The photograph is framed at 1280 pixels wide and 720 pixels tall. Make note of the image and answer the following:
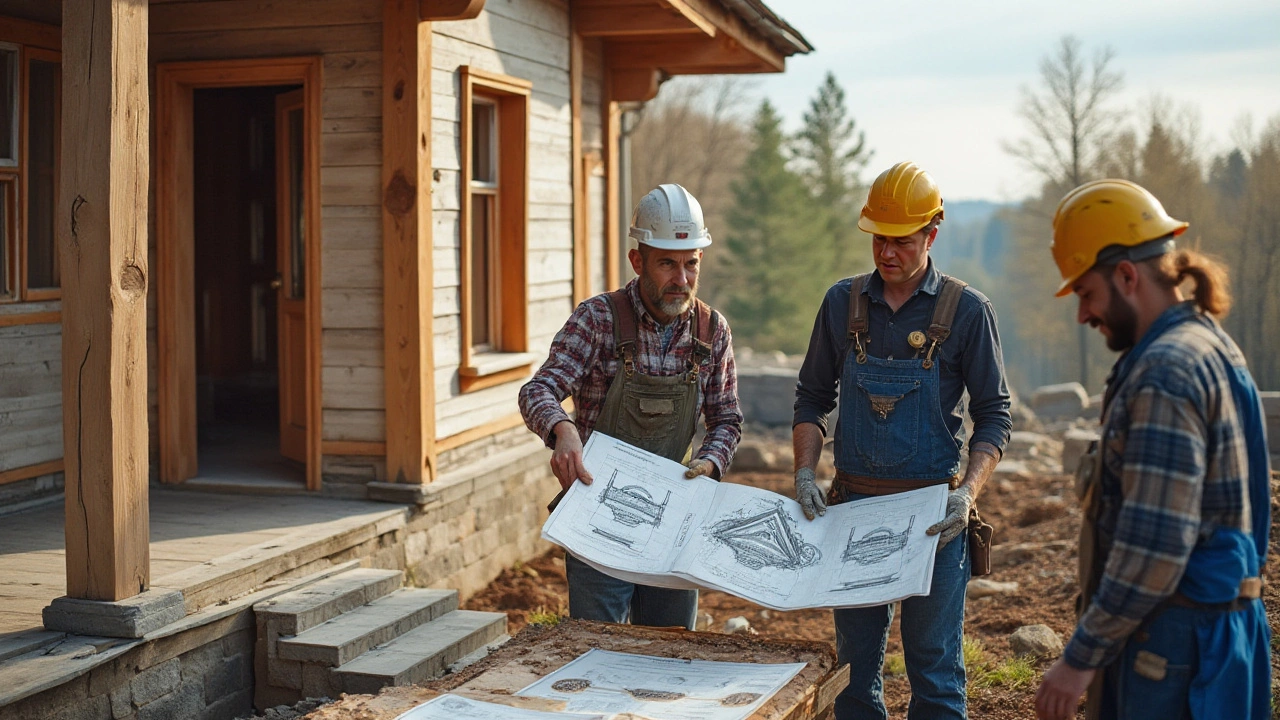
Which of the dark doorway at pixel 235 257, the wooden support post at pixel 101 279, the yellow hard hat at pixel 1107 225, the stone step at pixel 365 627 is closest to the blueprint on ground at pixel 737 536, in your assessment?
the yellow hard hat at pixel 1107 225

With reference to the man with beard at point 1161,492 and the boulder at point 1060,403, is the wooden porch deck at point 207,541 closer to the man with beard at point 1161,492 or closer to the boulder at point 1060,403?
the man with beard at point 1161,492

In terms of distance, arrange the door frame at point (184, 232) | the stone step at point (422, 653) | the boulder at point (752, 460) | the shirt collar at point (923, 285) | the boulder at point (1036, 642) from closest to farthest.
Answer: the shirt collar at point (923, 285) < the stone step at point (422, 653) < the boulder at point (1036, 642) < the door frame at point (184, 232) < the boulder at point (752, 460)

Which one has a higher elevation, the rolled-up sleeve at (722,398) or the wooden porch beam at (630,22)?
the wooden porch beam at (630,22)

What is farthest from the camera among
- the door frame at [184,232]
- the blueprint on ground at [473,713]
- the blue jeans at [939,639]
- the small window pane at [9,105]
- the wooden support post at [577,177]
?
the wooden support post at [577,177]

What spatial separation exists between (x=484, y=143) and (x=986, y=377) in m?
5.42

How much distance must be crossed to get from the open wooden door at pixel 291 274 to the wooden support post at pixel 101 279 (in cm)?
301

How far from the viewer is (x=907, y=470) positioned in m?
3.87

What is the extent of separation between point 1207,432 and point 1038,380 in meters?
47.9

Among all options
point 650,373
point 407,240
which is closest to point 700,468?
point 650,373

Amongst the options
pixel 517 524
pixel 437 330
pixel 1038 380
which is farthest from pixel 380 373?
pixel 1038 380

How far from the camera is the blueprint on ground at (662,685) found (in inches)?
120

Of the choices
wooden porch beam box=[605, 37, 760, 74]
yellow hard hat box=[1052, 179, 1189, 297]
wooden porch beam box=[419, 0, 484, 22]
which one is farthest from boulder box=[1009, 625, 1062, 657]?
wooden porch beam box=[605, 37, 760, 74]

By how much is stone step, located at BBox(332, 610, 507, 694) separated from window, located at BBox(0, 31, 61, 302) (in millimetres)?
3060

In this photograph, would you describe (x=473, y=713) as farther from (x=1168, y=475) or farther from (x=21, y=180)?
(x=21, y=180)
